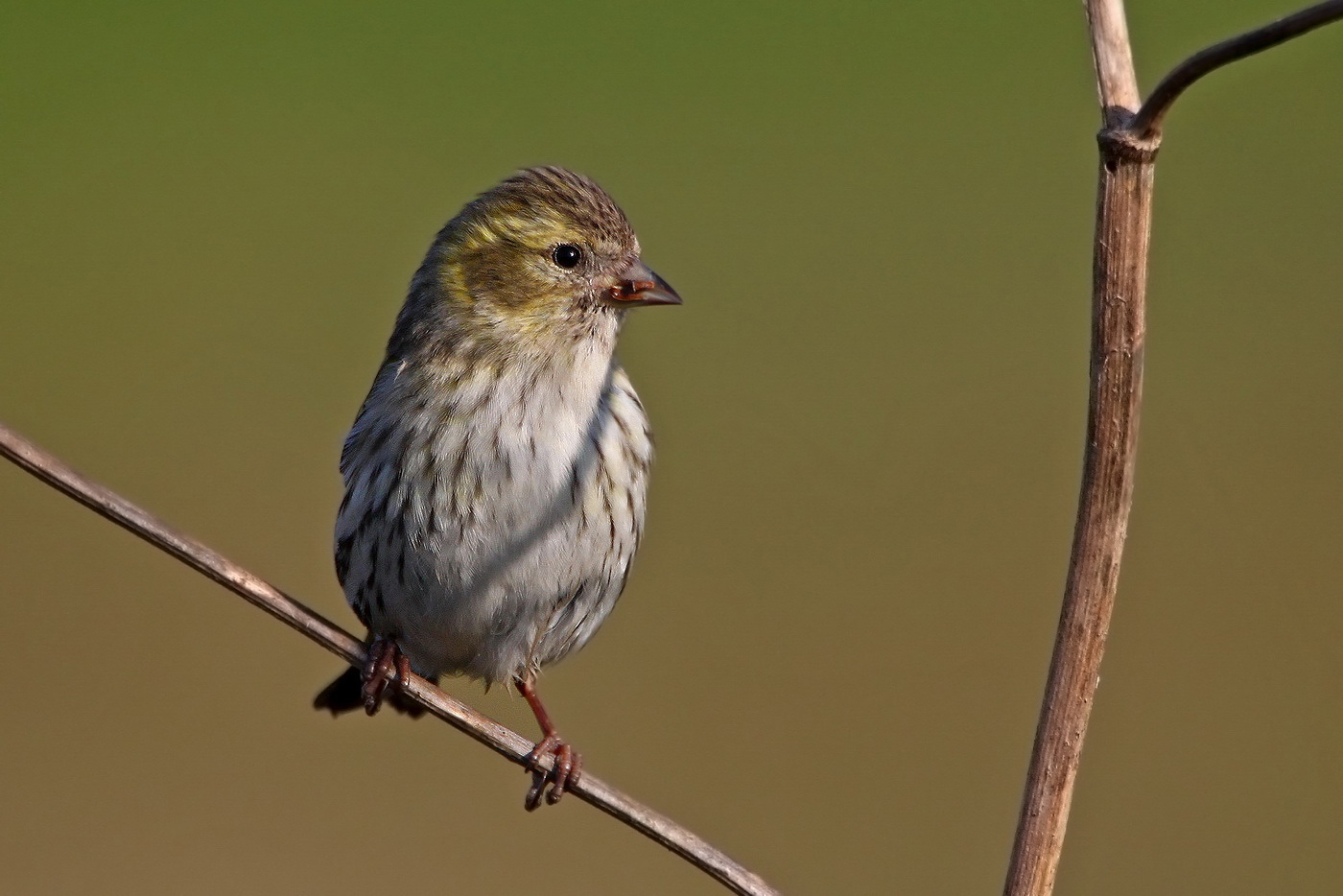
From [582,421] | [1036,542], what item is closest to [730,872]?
[582,421]

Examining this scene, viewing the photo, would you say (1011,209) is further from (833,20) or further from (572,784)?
(572,784)

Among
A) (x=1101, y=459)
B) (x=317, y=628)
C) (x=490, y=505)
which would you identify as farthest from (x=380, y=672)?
(x=1101, y=459)

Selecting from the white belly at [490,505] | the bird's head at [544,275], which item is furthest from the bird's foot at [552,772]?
the bird's head at [544,275]

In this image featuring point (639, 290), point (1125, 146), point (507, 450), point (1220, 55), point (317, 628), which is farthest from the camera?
point (639, 290)

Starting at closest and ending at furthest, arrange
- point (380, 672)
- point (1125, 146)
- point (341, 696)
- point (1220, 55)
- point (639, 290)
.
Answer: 1. point (1220, 55)
2. point (1125, 146)
3. point (380, 672)
4. point (639, 290)
5. point (341, 696)

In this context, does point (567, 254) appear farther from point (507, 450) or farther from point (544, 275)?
point (507, 450)

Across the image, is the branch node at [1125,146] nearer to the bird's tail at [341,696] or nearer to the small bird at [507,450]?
the small bird at [507,450]
